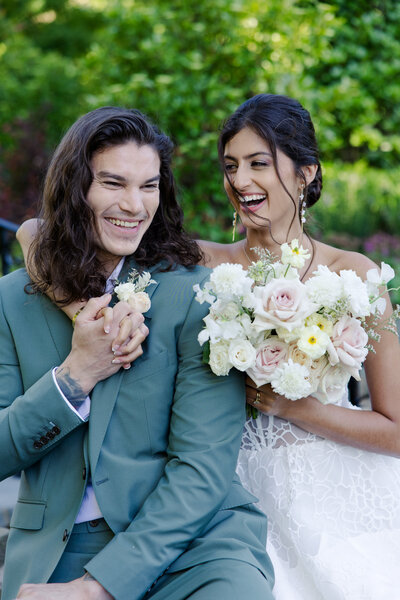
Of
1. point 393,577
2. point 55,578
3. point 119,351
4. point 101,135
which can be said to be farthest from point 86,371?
point 393,577

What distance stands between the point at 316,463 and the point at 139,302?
3.22 feet

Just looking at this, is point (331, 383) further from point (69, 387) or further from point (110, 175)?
point (110, 175)

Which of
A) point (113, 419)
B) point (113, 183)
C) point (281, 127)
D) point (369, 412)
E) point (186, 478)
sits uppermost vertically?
point (281, 127)

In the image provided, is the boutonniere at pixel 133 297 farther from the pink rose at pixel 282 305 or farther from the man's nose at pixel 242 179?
the man's nose at pixel 242 179

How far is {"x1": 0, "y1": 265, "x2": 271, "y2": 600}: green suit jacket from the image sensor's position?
221 centimetres

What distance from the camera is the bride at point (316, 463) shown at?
2.48 m

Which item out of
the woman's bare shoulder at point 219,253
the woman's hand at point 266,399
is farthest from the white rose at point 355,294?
the woman's bare shoulder at point 219,253

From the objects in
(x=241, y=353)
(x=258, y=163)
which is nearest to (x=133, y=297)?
(x=241, y=353)

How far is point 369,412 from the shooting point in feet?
9.29

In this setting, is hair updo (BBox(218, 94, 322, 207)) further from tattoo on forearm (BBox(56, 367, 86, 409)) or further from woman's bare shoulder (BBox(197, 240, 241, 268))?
tattoo on forearm (BBox(56, 367, 86, 409))

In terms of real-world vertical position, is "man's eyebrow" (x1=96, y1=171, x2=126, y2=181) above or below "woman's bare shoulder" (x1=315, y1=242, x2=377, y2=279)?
above

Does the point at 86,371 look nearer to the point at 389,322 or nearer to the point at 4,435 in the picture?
the point at 4,435

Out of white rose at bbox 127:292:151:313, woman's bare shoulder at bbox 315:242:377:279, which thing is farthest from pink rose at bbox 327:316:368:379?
woman's bare shoulder at bbox 315:242:377:279

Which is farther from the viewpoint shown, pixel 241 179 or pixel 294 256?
pixel 241 179
